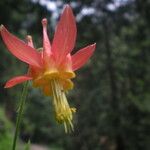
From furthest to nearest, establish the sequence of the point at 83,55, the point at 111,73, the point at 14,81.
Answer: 1. the point at 111,73
2. the point at 83,55
3. the point at 14,81

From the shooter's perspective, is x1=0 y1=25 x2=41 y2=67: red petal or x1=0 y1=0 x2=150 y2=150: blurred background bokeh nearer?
x1=0 y1=25 x2=41 y2=67: red petal

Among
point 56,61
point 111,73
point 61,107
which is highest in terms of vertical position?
point 111,73

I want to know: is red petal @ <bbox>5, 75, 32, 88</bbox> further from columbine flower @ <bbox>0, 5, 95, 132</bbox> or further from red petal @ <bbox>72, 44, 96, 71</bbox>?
red petal @ <bbox>72, 44, 96, 71</bbox>

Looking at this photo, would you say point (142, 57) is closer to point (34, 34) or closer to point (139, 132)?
point (139, 132)

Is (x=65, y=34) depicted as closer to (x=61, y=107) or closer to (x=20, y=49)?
(x=20, y=49)

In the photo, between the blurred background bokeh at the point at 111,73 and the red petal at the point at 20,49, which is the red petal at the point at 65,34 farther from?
the blurred background bokeh at the point at 111,73

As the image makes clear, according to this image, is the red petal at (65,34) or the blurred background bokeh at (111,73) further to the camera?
the blurred background bokeh at (111,73)

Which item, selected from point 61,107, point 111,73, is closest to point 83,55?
point 61,107

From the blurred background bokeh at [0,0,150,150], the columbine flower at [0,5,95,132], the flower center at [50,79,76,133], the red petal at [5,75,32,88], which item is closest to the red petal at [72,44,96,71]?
the columbine flower at [0,5,95,132]

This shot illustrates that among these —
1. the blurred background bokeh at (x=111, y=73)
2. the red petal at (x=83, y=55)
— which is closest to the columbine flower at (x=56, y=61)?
the red petal at (x=83, y=55)
